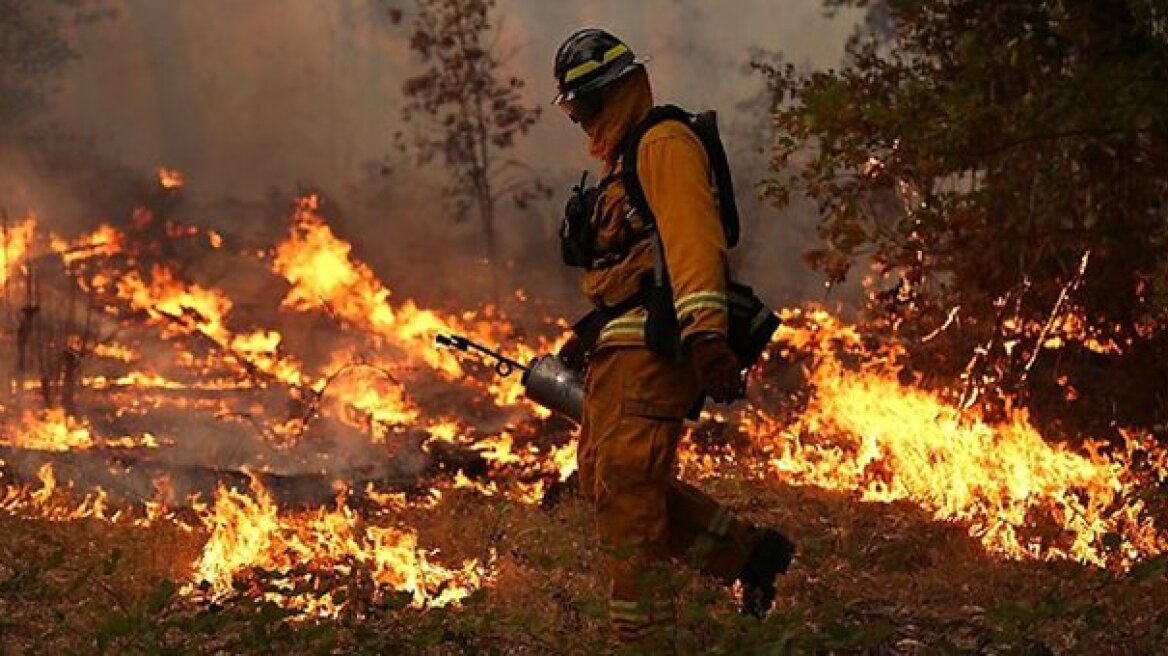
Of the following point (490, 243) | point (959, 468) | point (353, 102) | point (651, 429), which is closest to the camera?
point (651, 429)

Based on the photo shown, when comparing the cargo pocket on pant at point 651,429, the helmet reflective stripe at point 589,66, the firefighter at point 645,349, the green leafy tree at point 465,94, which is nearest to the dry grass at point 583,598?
the firefighter at point 645,349

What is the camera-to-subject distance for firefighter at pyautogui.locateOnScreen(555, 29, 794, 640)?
3.90 meters

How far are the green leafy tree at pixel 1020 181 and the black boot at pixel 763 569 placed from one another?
1.71 metres

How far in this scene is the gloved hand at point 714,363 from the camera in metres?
3.80

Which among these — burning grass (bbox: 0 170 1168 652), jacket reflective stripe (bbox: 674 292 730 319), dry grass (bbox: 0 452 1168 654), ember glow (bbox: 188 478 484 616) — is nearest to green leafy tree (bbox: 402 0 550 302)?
burning grass (bbox: 0 170 1168 652)

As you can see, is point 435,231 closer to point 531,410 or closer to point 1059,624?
point 531,410

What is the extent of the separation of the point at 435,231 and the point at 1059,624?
1280 centimetres

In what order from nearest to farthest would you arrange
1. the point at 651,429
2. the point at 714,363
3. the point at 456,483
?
the point at 714,363 < the point at 651,429 < the point at 456,483

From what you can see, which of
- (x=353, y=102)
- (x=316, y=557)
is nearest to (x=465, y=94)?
(x=353, y=102)

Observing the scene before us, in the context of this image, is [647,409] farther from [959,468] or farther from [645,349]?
[959,468]

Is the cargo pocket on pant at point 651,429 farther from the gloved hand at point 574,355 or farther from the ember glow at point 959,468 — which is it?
the ember glow at point 959,468

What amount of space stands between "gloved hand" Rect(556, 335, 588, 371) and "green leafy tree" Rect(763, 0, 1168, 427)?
139 cm

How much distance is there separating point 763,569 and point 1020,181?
2180mm

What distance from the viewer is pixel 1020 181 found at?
5637 millimetres
